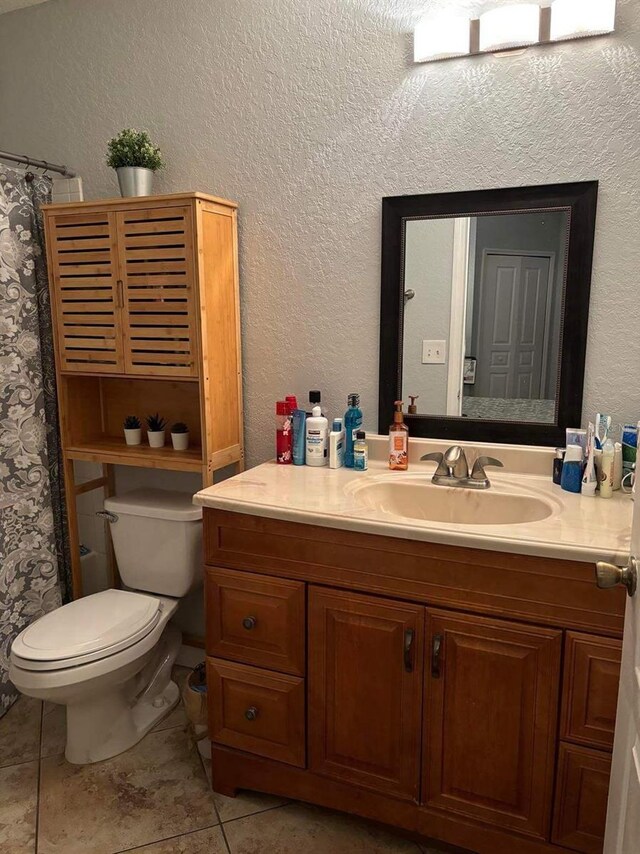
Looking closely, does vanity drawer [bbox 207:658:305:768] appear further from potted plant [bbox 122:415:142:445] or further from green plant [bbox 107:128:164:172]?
green plant [bbox 107:128:164:172]

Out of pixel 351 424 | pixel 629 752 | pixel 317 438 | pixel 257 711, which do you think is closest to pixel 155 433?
pixel 317 438

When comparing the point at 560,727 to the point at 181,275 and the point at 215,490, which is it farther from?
the point at 181,275

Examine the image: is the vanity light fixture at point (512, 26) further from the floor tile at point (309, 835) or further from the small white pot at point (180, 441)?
the floor tile at point (309, 835)

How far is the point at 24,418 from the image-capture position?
2273 millimetres

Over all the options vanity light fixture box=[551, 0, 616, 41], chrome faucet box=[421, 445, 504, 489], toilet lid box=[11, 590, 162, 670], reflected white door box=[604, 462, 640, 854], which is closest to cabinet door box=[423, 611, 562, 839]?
reflected white door box=[604, 462, 640, 854]

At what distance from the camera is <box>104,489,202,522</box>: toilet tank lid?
6.91 feet

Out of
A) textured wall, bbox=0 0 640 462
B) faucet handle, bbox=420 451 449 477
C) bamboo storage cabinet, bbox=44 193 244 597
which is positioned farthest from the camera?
bamboo storage cabinet, bbox=44 193 244 597

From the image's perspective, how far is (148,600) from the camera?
2.08 m

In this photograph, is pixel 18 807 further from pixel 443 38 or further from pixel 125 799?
pixel 443 38

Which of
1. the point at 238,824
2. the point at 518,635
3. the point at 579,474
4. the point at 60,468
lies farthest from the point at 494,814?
the point at 60,468

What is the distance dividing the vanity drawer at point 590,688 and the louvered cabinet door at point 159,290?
1331 mm

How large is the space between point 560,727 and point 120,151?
2.10 meters

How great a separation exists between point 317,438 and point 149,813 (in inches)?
46.2

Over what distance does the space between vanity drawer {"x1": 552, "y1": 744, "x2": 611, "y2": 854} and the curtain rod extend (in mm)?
2423
